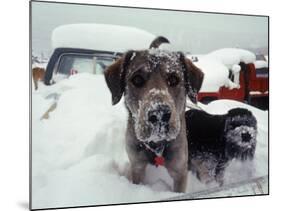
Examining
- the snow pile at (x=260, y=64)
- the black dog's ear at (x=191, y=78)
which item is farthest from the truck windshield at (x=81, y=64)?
the snow pile at (x=260, y=64)

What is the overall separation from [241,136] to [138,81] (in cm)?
98

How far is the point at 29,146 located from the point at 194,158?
1204mm

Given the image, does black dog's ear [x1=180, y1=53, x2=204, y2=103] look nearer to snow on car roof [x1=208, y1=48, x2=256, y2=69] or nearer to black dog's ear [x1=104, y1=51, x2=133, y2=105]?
snow on car roof [x1=208, y1=48, x2=256, y2=69]

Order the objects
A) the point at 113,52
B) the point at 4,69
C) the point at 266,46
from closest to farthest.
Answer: the point at 4,69 < the point at 113,52 < the point at 266,46

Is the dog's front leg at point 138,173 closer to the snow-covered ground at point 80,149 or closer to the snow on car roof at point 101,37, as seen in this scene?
the snow-covered ground at point 80,149

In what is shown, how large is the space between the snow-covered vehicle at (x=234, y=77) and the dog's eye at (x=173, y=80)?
0.27 meters

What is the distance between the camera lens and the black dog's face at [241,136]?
3363 millimetres

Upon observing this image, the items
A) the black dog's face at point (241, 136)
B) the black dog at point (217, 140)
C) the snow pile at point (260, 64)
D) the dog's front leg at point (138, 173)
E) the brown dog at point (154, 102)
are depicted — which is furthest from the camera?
the snow pile at point (260, 64)

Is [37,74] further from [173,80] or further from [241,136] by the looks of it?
[241,136]

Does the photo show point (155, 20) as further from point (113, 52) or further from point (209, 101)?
point (209, 101)

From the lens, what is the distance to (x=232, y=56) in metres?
3.38

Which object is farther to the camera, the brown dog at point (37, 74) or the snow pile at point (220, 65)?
the snow pile at point (220, 65)

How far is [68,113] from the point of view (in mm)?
2953

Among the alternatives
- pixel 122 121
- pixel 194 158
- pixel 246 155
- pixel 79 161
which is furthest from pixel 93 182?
pixel 246 155
